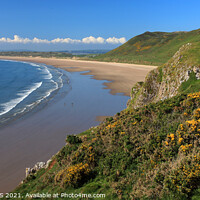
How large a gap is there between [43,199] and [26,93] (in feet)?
109

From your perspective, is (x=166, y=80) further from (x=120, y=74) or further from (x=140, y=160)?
(x=120, y=74)

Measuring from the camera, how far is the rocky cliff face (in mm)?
16031

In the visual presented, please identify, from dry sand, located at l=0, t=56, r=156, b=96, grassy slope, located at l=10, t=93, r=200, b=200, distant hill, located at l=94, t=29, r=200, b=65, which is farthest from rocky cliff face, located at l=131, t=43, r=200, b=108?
distant hill, located at l=94, t=29, r=200, b=65

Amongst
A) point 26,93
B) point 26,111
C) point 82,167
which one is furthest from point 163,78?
point 26,93

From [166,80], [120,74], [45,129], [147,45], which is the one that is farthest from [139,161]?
[147,45]

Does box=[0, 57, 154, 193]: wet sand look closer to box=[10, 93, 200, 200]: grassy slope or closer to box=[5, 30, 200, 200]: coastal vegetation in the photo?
box=[5, 30, 200, 200]: coastal vegetation

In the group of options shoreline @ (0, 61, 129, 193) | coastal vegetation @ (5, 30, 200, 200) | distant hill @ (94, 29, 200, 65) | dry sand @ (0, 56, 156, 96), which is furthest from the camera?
distant hill @ (94, 29, 200, 65)

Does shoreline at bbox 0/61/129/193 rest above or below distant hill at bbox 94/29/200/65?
below

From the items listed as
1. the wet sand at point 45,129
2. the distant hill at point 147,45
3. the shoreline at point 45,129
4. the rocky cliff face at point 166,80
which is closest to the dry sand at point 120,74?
the wet sand at point 45,129

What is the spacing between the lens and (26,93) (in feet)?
128

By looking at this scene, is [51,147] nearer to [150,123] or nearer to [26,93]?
[150,123]

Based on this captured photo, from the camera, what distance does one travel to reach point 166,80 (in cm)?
1806

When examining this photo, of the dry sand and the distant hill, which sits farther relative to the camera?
the distant hill

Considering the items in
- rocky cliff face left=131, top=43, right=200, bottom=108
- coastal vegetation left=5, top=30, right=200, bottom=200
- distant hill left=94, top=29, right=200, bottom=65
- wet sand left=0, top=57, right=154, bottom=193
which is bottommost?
wet sand left=0, top=57, right=154, bottom=193
